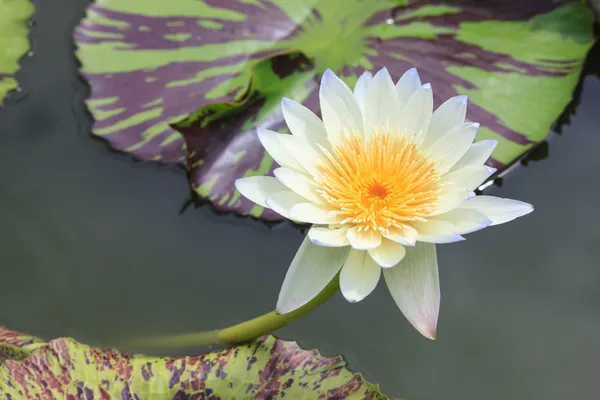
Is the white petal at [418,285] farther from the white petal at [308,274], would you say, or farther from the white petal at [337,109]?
the white petal at [337,109]

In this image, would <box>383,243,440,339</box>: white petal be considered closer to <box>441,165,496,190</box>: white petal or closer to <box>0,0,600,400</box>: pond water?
<box>441,165,496,190</box>: white petal

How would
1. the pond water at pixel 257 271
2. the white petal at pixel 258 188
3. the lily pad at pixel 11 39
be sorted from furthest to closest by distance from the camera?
the lily pad at pixel 11 39, the pond water at pixel 257 271, the white petal at pixel 258 188

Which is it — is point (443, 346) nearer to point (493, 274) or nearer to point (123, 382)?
point (493, 274)

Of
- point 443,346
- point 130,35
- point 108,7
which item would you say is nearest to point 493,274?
point 443,346

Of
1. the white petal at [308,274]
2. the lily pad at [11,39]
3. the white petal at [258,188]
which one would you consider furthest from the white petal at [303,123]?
the lily pad at [11,39]

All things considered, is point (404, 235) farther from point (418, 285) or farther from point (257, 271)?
point (257, 271)

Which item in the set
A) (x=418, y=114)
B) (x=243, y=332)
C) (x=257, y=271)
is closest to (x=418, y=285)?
(x=418, y=114)

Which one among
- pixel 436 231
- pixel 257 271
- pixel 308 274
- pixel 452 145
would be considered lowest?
pixel 257 271
